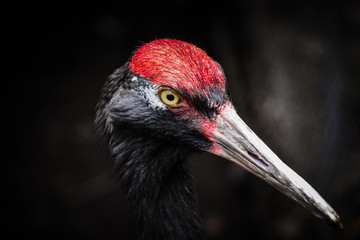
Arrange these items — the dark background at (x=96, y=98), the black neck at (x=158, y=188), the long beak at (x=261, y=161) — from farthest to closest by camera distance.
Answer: the dark background at (x=96, y=98) → the black neck at (x=158, y=188) → the long beak at (x=261, y=161)

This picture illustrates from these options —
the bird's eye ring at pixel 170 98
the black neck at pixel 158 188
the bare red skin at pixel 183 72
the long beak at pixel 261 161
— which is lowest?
the black neck at pixel 158 188

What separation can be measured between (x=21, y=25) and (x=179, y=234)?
2.99 m

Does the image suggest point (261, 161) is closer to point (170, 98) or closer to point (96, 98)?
point (170, 98)

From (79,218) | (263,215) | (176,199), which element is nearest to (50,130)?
(79,218)

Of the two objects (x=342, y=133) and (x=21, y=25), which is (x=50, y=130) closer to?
(x=21, y=25)

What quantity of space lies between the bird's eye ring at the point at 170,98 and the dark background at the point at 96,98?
1450mm

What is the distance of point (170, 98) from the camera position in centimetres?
153

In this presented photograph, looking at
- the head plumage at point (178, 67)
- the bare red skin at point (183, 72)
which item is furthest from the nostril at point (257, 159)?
the head plumage at point (178, 67)

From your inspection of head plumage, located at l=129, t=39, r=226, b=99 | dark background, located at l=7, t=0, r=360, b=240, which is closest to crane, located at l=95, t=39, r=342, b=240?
head plumage, located at l=129, t=39, r=226, b=99

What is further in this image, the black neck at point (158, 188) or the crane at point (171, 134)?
the black neck at point (158, 188)

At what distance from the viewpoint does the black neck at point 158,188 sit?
1.74 metres

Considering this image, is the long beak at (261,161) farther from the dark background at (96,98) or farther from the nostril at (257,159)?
the dark background at (96,98)

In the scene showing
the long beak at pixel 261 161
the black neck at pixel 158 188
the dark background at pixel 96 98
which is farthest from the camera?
the dark background at pixel 96 98

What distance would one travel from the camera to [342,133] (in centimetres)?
266
